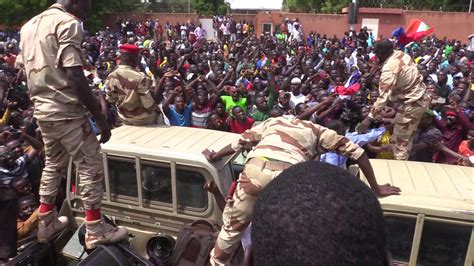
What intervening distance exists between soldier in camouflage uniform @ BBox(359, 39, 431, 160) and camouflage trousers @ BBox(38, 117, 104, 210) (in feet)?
9.64

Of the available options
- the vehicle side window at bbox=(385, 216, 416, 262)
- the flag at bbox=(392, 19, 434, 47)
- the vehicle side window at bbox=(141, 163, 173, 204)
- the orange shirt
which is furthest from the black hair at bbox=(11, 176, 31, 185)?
the flag at bbox=(392, 19, 434, 47)

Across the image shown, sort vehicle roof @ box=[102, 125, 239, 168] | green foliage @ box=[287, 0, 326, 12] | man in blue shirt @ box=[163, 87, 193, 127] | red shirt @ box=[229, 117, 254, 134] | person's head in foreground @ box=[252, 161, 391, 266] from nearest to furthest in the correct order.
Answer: person's head in foreground @ box=[252, 161, 391, 266], vehicle roof @ box=[102, 125, 239, 168], red shirt @ box=[229, 117, 254, 134], man in blue shirt @ box=[163, 87, 193, 127], green foliage @ box=[287, 0, 326, 12]

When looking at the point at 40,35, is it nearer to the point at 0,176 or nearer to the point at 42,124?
the point at 42,124

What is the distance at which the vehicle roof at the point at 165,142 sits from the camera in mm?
3422

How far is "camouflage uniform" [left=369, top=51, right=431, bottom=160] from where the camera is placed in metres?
4.73

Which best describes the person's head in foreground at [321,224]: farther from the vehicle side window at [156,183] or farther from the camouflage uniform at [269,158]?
the vehicle side window at [156,183]

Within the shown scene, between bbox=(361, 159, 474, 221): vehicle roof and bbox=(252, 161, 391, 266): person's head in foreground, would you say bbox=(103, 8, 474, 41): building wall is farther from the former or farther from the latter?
bbox=(252, 161, 391, 266): person's head in foreground

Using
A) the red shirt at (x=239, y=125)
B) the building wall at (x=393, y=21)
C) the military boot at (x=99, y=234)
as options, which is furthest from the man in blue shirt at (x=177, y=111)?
the building wall at (x=393, y=21)

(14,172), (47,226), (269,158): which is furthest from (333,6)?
(47,226)

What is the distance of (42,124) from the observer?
281 centimetres

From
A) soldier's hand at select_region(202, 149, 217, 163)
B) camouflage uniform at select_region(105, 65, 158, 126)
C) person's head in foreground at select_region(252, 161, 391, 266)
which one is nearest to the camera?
person's head in foreground at select_region(252, 161, 391, 266)

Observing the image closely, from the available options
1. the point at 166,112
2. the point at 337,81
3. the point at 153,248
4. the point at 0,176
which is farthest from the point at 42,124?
the point at 337,81

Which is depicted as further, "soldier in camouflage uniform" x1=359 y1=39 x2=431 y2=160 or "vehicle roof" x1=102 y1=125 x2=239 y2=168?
"soldier in camouflage uniform" x1=359 y1=39 x2=431 y2=160

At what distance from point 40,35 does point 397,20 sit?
70.0 ft
